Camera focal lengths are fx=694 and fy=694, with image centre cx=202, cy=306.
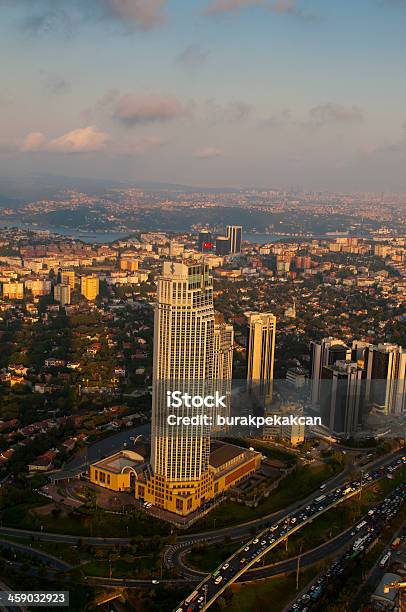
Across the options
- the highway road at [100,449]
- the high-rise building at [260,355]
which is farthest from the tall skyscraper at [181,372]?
the high-rise building at [260,355]

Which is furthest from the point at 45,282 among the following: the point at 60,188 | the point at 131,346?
the point at 60,188

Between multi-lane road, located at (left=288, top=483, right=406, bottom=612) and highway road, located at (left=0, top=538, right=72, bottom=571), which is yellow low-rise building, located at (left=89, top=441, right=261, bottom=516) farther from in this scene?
multi-lane road, located at (left=288, top=483, right=406, bottom=612)

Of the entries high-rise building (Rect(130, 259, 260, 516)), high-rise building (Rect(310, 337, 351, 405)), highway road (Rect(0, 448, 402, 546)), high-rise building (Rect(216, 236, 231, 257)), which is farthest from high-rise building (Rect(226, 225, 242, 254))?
highway road (Rect(0, 448, 402, 546))

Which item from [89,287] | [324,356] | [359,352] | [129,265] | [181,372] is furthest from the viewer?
[129,265]

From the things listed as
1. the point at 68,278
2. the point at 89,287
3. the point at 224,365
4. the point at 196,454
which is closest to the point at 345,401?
the point at 224,365

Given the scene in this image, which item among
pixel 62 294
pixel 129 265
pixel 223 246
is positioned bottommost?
pixel 62 294

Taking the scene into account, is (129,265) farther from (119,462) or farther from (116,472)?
(116,472)

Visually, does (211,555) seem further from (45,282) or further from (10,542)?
(45,282)
